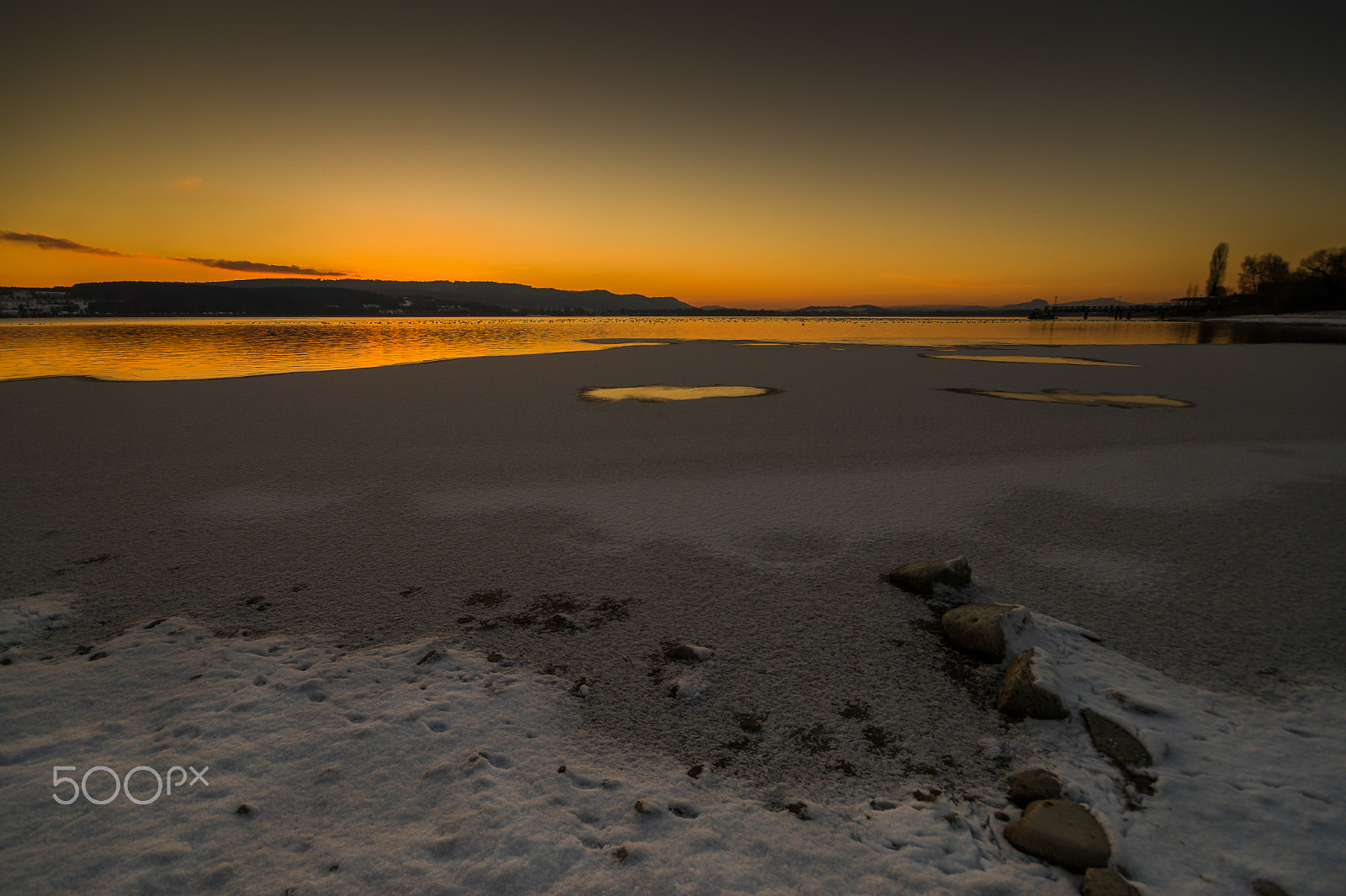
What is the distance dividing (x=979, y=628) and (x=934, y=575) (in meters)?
0.78

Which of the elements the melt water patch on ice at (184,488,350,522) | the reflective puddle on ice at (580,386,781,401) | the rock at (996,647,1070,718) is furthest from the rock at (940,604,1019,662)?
the reflective puddle on ice at (580,386,781,401)

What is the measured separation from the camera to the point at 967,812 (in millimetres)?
2566

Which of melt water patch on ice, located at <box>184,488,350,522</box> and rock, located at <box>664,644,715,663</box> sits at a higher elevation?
melt water patch on ice, located at <box>184,488,350,522</box>

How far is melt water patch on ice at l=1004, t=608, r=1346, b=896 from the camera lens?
229 centimetres

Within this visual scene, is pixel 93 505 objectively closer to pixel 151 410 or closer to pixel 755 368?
pixel 151 410

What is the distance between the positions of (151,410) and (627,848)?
14.1 meters

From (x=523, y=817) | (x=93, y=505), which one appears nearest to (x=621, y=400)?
(x=93, y=505)

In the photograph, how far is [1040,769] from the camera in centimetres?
278

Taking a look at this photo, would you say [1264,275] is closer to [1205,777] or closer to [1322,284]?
[1322,284]

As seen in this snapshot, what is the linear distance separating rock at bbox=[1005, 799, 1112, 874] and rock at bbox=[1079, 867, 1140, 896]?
80 millimetres

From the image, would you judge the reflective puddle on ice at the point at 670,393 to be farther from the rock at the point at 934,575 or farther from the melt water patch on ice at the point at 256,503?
the rock at the point at 934,575

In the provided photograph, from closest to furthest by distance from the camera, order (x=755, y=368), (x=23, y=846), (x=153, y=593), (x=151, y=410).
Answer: (x=23, y=846), (x=153, y=593), (x=151, y=410), (x=755, y=368)

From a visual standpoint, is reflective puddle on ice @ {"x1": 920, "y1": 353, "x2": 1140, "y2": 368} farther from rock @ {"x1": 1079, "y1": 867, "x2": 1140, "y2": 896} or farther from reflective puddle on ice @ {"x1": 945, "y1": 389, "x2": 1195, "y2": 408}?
rock @ {"x1": 1079, "y1": 867, "x2": 1140, "y2": 896}

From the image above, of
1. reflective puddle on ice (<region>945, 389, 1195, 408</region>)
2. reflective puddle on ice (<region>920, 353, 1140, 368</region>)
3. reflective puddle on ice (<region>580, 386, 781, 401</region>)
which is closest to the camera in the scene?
reflective puddle on ice (<region>945, 389, 1195, 408</region>)
